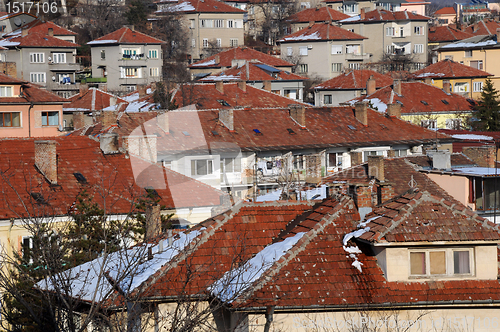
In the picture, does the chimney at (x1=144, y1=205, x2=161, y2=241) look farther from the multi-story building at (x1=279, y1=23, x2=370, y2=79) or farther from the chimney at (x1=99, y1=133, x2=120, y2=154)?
the multi-story building at (x1=279, y1=23, x2=370, y2=79)

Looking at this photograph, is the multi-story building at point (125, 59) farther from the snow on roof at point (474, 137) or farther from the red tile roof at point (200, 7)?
the snow on roof at point (474, 137)

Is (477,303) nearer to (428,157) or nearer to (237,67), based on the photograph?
(428,157)

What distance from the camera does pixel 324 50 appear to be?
8431 cm

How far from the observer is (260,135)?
40781 millimetres

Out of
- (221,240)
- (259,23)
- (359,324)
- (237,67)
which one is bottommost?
(359,324)

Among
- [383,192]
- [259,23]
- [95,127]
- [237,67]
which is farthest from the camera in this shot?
[259,23]

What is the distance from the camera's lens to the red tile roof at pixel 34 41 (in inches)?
2844

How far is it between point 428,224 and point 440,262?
0.55 meters

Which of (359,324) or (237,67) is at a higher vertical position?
(237,67)

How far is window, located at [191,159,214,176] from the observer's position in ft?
124

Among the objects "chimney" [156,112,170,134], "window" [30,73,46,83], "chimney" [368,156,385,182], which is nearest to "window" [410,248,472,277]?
"chimney" [368,156,385,182]

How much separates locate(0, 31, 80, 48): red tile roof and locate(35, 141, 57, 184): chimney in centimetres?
5095

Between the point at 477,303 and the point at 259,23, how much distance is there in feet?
321

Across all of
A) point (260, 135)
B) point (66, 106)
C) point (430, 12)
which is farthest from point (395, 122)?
point (430, 12)
